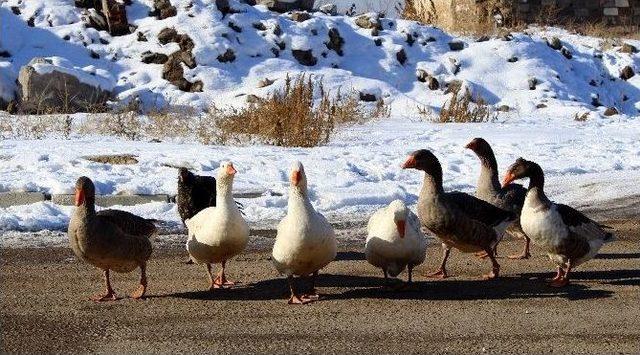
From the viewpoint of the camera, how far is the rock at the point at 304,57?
25547 millimetres

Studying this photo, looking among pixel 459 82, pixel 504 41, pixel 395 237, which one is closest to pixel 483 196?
pixel 395 237

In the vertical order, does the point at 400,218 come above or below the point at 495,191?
above

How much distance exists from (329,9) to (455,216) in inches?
898

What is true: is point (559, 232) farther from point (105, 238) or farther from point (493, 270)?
point (105, 238)

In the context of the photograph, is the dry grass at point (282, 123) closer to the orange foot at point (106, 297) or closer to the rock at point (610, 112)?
the rock at point (610, 112)

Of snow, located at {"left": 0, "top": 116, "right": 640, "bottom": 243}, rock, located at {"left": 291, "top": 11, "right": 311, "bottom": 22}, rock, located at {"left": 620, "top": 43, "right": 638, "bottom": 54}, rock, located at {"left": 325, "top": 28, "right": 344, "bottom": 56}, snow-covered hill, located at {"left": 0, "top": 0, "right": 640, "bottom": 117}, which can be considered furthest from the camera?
rock, located at {"left": 620, "top": 43, "right": 638, "bottom": 54}

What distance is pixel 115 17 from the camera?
26.1 m

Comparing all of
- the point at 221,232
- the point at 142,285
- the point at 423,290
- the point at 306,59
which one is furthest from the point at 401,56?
the point at 142,285

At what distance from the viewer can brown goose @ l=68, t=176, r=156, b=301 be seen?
809cm

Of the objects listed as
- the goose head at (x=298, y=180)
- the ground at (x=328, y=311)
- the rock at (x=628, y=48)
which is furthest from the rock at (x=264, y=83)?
the goose head at (x=298, y=180)

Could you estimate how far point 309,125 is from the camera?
1844cm

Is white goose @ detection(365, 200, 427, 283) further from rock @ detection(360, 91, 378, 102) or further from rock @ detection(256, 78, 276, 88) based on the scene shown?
rock @ detection(360, 91, 378, 102)

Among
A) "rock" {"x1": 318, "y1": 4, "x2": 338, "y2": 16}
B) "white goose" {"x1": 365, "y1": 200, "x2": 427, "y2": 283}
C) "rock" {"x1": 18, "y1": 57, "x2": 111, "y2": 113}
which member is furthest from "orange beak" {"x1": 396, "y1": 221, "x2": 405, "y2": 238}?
"rock" {"x1": 318, "y1": 4, "x2": 338, "y2": 16}

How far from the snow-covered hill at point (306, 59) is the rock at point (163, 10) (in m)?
0.20
